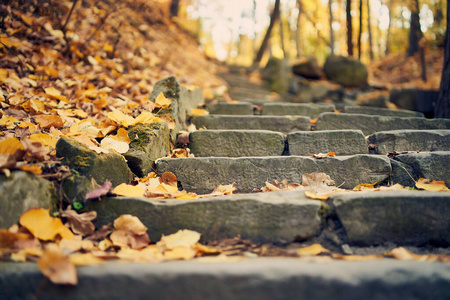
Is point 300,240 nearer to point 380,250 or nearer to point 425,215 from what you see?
point 380,250

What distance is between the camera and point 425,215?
3.67ft

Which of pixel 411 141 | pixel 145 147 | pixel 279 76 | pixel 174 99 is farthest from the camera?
pixel 279 76

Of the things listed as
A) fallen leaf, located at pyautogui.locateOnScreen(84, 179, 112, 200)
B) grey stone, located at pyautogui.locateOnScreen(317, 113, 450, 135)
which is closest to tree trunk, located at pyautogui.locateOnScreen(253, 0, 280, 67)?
grey stone, located at pyautogui.locateOnScreen(317, 113, 450, 135)

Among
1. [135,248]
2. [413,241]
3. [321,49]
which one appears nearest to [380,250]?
[413,241]

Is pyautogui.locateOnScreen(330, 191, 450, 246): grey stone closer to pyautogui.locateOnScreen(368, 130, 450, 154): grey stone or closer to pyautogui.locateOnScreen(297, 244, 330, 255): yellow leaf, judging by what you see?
pyautogui.locateOnScreen(297, 244, 330, 255): yellow leaf

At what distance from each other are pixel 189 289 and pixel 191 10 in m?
14.0

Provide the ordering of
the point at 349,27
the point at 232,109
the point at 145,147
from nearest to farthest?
the point at 145,147 < the point at 232,109 < the point at 349,27

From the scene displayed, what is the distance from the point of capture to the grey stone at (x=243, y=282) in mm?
753

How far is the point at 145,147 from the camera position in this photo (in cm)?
154

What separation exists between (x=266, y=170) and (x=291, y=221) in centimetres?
49

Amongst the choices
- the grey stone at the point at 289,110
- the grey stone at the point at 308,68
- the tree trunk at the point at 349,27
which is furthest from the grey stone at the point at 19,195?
the tree trunk at the point at 349,27

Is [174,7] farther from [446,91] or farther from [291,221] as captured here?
[291,221]

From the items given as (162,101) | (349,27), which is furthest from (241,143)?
(349,27)

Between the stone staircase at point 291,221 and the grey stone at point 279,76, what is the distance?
3781mm
